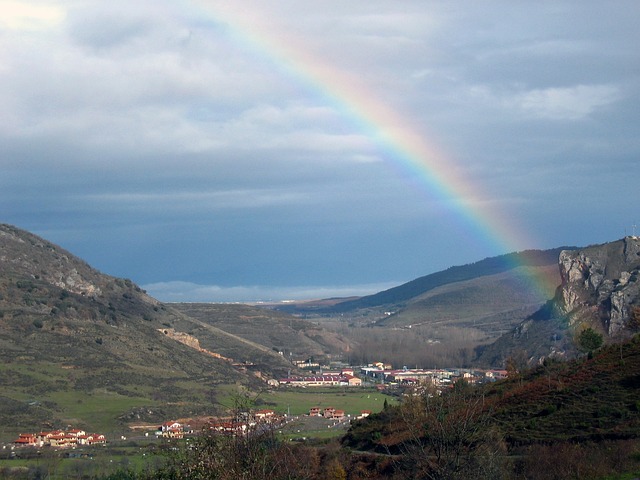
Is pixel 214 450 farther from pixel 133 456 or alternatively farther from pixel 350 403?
pixel 350 403

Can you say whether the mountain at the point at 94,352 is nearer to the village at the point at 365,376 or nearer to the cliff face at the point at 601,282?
the village at the point at 365,376

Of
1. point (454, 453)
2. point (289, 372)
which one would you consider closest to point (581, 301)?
point (289, 372)

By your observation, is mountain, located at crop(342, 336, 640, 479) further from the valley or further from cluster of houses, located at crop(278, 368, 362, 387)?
cluster of houses, located at crop(278, 368, 362, 387)

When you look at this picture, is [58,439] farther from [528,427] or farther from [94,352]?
[528,427]

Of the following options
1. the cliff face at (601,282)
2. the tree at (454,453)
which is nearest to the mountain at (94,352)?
the cliff face at (601,282)

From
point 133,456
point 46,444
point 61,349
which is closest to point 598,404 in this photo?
point 133,456

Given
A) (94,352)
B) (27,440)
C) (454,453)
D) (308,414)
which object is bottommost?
(308,414)

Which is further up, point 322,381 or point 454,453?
point 454,453
